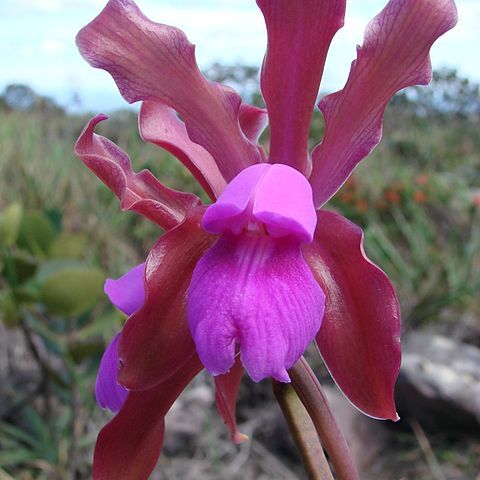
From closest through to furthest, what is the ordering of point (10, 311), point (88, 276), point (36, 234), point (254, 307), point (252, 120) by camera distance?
point (254, 307) < point (252, 120) < point (88, 276) < point (10, 311) < point (36, 234)

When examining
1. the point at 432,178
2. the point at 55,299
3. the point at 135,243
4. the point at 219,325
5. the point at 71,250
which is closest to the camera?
the point at 219,325

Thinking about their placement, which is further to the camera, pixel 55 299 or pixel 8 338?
pixel 8 338

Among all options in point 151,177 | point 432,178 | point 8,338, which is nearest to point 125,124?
point 432,178

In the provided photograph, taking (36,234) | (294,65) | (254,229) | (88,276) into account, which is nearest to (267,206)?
(254,229)

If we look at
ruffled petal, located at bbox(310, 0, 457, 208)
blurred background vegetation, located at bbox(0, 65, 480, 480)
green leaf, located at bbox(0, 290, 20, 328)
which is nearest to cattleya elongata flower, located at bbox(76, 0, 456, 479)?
ruffled petal, located at bbox(310, 0, 457, 208)

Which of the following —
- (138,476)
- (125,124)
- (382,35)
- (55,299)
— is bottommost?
(125,124)

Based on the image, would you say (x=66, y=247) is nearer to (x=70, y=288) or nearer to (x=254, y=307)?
(x=70, y=288)

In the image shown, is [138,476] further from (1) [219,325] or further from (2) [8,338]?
(2) [8,338]

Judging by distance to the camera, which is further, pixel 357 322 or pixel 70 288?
pixel 70 288
